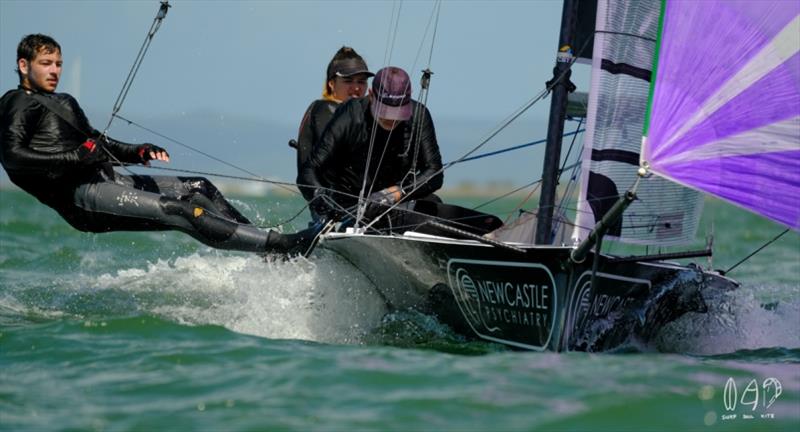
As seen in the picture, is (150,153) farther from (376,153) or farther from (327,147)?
(376,153)

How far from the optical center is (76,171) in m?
6.89

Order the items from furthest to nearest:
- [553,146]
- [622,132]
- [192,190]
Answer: [192,190]
[622,132]
[553,146]

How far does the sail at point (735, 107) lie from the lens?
536cm

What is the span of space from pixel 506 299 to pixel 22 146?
2788 millimetres

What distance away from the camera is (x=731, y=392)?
5137mm

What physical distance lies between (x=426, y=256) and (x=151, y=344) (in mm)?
1410

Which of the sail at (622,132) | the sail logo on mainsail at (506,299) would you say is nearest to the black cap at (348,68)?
the sail at (622,132)

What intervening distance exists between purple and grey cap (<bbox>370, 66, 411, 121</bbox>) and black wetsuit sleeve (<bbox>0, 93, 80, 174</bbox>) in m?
1.67

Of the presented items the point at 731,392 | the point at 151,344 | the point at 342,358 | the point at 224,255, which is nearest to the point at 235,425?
the point at 342,358

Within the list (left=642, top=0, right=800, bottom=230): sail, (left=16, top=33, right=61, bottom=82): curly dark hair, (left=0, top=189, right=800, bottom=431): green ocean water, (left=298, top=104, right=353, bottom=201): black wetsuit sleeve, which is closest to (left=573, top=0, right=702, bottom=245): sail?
(left=0, top=189, right=800, bottom=431): green ocean water

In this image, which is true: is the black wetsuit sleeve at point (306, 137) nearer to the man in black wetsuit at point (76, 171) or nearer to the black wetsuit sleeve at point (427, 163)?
the man in black wetsuit at point (76, 171)

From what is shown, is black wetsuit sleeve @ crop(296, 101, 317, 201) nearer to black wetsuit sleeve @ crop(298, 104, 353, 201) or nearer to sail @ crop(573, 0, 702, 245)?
black wetsuit sleeve @ crop(298, 104, 353, 201)

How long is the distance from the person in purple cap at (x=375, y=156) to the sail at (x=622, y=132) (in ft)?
3.37

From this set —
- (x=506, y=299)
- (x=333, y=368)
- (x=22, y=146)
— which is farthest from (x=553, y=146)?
(x=22, y=146)
